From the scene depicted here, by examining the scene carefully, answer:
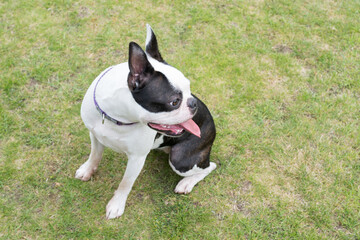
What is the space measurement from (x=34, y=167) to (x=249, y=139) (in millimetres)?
2487

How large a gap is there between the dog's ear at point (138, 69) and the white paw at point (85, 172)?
1.60m

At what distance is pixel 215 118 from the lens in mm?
4320

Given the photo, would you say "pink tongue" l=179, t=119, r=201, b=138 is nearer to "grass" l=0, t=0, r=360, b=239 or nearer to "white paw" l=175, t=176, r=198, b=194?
"white paw" l=175, t=176, r=198, b=194

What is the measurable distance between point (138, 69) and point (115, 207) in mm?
1696

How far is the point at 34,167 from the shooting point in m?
3.64

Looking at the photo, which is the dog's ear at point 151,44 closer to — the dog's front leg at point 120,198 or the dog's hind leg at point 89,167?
the dog's front leg at point 120,198

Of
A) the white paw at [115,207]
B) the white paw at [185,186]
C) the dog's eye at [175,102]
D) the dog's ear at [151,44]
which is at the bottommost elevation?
the white paw at [115,207]

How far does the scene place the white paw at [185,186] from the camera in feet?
11.8

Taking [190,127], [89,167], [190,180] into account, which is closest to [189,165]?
[190,180]

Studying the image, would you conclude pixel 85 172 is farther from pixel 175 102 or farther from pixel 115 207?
pixel 175 102

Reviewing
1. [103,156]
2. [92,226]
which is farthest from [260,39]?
[92,226]

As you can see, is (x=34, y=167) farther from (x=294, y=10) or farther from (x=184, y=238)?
(x=294, y=10)

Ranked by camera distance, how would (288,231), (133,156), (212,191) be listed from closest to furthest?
1. (133,156)
2. (288,231)
3. (212,191)

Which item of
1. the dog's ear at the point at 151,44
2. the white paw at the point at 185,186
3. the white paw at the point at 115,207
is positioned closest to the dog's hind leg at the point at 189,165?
the white paw at the point at 185,186
